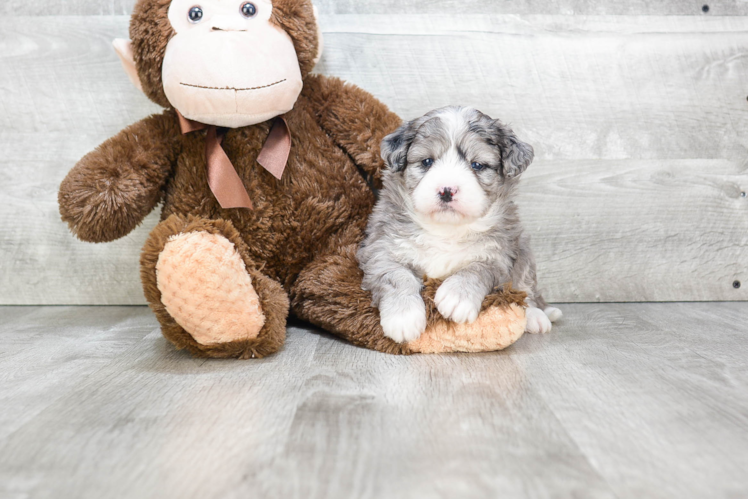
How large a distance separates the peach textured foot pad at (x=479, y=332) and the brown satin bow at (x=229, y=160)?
2.35ft

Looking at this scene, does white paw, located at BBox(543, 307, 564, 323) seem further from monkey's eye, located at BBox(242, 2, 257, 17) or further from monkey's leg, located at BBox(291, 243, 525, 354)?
monkey's eye, located at BBox(242, 2, 257, 17)

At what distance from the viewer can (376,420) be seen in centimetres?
136

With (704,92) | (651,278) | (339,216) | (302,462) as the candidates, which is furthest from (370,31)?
(302,462)

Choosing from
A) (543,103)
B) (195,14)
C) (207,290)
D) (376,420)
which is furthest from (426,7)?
(376,420)

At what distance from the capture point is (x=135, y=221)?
2072mm

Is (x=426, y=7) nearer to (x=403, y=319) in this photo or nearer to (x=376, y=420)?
(x=403, y=319)

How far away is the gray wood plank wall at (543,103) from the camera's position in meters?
2.49

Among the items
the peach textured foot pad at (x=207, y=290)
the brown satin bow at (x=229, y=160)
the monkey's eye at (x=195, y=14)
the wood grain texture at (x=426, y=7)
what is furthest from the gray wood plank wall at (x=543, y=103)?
the peach textured foot pad at (x=207, y=290)

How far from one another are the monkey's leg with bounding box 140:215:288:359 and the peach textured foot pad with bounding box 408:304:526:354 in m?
0.46

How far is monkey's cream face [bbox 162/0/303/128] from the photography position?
6.03ft

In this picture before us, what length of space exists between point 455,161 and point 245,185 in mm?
720

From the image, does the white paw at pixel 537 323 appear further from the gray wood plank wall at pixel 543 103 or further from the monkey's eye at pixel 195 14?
the monkey's eye at pixel 195 14

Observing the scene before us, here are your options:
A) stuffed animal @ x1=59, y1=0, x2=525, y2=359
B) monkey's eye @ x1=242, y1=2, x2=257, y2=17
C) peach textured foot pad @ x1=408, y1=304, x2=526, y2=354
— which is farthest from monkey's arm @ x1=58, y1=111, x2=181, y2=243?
peach textured foot pad @ x1=408, y1=304, x2=526, y2=354

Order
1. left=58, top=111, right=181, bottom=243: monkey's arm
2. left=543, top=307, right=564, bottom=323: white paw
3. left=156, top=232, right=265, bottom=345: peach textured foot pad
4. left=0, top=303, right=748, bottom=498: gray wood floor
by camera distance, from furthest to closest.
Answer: left=543, top=307, right=564, bottom=323: white paw
left=58, top=111, right=181, bottom=243: monkey's arm
left=156, top=232, right=265, bottom=345: peach textured foot pad
left=0, top=303, right=748, bottom=498: gray wood floor
